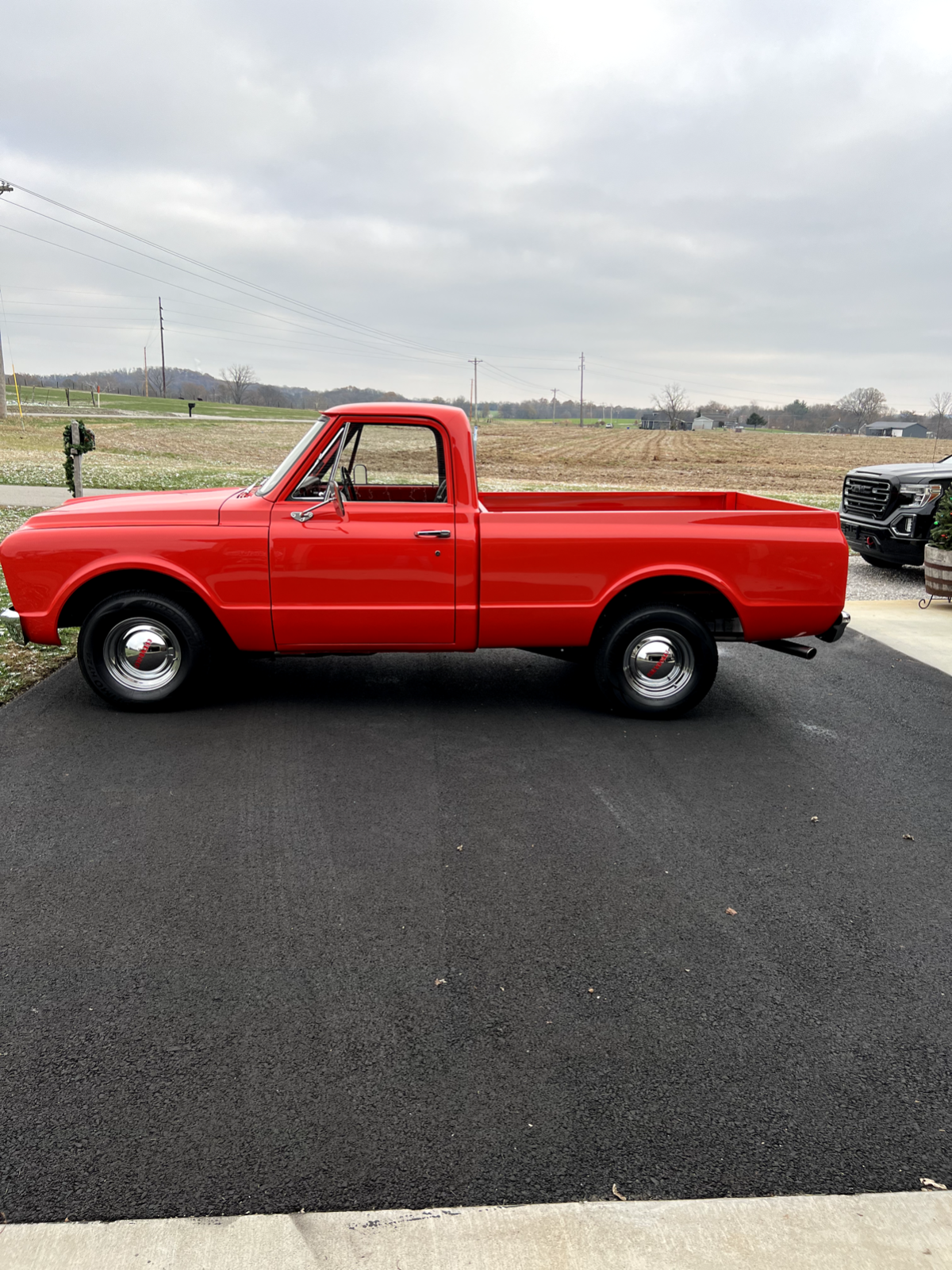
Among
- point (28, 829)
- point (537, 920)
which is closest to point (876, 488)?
point (537, 920)

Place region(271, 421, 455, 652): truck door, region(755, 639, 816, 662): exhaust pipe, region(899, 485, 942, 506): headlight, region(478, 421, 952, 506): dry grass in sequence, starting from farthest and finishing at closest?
region(478, 421, 952, 506): dry grass, region(899, 485, 942, 506): headlight, region(755, 639, 816, 662): exhaust pipe, region(271, 421, 455, 652): truck door

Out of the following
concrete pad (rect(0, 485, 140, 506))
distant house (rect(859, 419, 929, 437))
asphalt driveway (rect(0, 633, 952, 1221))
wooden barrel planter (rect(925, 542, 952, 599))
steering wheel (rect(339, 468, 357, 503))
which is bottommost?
asphalt driveway (rect(0, 633, 952, 1221))

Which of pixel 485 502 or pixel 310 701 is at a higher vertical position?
pixel 485 502

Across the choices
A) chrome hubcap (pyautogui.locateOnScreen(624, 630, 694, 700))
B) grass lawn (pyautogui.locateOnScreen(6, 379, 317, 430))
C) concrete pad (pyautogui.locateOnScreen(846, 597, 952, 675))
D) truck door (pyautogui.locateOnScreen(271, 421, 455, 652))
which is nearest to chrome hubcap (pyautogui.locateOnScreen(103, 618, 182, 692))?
truck door (pyautogui.locateOnScreen(271, 421, 455, 652))

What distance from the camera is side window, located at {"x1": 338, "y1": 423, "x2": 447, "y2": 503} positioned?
5895 millimetres

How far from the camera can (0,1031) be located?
2.90 metres

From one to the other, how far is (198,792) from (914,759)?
13.4 feet

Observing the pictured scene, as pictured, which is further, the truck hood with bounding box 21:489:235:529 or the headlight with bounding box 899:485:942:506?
the headlight with bounding box 899:485:942:506

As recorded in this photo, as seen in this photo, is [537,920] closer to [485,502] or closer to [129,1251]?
[129,1251]

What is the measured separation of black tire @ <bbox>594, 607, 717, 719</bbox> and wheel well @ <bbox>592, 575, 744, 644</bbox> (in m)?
0.10

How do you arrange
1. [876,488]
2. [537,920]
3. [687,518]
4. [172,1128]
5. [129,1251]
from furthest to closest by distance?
[876,488], [687,518], [537,920], [172,1128], [129,1251]

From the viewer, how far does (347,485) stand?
595 cm

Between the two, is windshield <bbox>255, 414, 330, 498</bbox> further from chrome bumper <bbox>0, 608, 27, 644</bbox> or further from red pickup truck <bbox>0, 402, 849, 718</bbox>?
chrome bumper <bbox>0, 608, 27, 644</bbox>

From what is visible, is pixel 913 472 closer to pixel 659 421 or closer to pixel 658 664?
pixel 658 664
